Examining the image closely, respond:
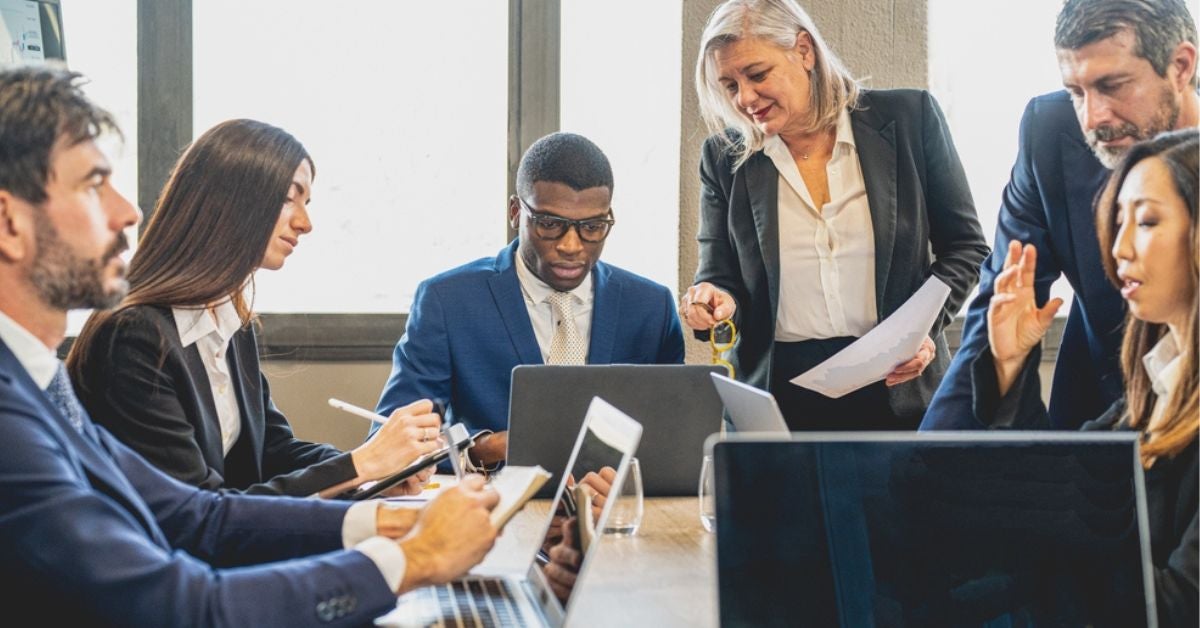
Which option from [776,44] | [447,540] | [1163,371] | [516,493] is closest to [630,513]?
[516,493]

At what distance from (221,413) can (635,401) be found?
73cm

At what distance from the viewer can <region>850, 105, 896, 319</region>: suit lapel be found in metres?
2.52

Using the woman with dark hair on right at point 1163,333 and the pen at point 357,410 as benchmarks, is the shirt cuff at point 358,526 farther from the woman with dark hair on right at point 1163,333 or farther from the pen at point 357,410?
the woman with dark hair on right at point 1163,333

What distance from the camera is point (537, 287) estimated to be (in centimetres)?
281

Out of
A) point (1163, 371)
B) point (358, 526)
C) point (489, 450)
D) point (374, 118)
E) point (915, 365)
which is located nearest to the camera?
point (1163, 371)

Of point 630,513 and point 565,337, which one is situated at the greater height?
point 565,337

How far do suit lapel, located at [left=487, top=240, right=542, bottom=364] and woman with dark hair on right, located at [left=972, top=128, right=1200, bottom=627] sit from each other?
135cm

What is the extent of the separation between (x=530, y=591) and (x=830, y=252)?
123 centimetres

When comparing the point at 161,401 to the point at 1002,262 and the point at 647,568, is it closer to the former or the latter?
the point at 647,568

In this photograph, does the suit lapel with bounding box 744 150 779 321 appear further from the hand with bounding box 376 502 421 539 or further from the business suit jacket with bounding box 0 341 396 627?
the business suit jacket with bounding box 0 341 396 627

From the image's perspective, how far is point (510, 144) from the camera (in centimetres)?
370

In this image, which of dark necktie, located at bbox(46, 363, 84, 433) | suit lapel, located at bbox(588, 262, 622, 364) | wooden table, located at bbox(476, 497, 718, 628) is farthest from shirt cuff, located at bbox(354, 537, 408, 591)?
suit lapel, located at bbox(588, 262, 622, 364)

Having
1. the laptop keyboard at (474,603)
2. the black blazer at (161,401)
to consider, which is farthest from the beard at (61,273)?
the black blazer at (161,401)

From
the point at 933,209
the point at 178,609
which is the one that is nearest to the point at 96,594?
the point at 178,609
